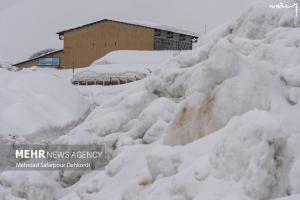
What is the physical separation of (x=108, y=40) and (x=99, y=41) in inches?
30.6

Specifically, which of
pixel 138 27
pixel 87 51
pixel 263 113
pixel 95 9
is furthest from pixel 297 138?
pixel 95 9

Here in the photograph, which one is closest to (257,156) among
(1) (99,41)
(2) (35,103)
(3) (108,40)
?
(2) (35,103)

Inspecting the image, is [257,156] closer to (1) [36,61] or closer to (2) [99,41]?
(2) [99,41]

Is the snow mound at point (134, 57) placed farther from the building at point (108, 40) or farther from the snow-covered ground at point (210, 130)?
the snow-covered ground at point (210, 130)

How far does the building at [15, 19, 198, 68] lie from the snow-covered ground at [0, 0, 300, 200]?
28261 mm

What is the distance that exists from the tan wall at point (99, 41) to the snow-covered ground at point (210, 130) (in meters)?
28.5

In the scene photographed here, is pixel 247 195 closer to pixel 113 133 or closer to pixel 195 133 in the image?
pixel 195 133

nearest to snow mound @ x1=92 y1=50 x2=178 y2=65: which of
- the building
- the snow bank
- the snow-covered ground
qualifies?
the building

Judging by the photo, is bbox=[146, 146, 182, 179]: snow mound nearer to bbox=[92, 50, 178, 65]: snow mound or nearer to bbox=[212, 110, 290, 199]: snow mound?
bbox=[212, 110, 290, 199]: snow mound

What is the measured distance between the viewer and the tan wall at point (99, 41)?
42.0 metres

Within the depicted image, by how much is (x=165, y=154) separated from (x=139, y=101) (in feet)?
16.9

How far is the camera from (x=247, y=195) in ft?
20.0

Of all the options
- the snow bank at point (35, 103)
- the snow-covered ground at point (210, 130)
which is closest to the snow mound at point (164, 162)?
the snow-covered ground at point (210, 130)

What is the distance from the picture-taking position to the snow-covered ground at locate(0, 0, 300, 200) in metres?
6.40
